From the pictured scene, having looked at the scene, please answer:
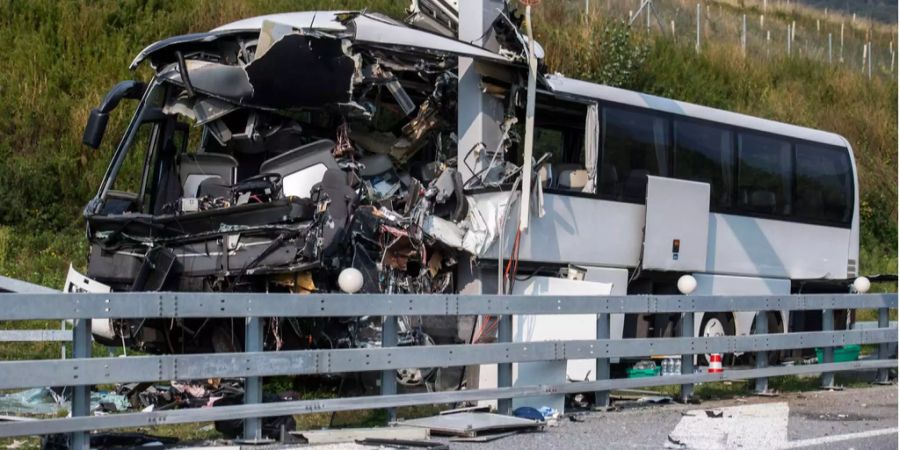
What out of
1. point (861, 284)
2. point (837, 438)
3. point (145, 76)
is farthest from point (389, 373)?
point (145, 76)

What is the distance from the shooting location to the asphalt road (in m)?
8.11

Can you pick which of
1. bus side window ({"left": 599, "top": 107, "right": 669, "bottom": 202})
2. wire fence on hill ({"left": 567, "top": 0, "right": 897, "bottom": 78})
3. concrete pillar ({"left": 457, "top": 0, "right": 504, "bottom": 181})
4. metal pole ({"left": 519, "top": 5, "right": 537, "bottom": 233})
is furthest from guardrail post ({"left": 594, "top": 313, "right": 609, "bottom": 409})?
wire fence on hill ({"left": 567, "top": 0, "right": 897, "bottom": 78})

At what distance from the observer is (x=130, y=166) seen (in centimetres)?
1492

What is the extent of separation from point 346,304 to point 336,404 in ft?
2.31

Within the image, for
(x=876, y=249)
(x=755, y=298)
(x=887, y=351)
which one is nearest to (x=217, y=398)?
(x=755, y=298)

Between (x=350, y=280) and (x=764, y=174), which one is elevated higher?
(x=764, y=174)

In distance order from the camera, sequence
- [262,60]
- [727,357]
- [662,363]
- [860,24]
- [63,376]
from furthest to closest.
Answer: [860,24]
[727,357]
[662,363]
[262,60]
[63,376]

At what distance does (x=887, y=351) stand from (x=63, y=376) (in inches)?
364

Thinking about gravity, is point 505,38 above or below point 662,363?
above

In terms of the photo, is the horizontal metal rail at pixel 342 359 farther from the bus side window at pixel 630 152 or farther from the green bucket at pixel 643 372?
the bus side window at pixel 630 152

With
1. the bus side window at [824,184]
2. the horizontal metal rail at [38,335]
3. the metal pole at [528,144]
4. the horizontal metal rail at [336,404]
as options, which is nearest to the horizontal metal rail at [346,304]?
the horizontal metal rail at [336,404]

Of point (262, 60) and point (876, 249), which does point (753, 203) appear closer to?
point (262, 60)

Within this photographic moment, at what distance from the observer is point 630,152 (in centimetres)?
1303

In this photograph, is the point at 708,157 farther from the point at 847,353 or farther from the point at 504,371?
the point at 504,371
